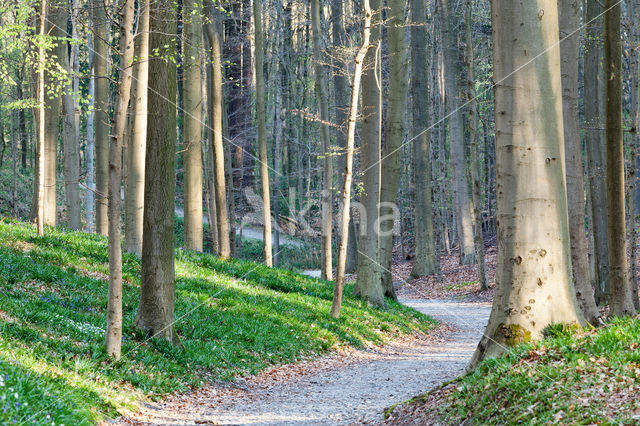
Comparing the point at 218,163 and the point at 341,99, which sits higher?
the point at 341,99

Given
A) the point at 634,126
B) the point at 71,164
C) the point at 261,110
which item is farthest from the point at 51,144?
the point at 634,126

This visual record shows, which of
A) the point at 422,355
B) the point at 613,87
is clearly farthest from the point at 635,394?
the point at 422,355

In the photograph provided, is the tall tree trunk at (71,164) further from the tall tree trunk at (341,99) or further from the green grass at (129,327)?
the tall tree trunk at (341,99)

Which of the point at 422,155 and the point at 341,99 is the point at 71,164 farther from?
the point at 422,155

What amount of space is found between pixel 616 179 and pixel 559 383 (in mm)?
5530

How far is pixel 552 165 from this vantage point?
6105 millimetres

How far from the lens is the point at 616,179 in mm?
9133

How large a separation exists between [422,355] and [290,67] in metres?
25.1

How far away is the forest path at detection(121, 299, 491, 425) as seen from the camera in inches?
277

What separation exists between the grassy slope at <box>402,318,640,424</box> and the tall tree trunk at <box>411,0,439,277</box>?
60.1 ft

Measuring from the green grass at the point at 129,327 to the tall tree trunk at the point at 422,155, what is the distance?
1067 cm

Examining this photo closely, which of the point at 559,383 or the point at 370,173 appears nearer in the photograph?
the point at 559,383

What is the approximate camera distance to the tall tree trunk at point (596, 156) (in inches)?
552

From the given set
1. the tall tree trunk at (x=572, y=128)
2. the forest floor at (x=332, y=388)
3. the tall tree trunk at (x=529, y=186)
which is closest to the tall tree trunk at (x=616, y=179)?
the tall tree trunk at (x=572, y=128)
